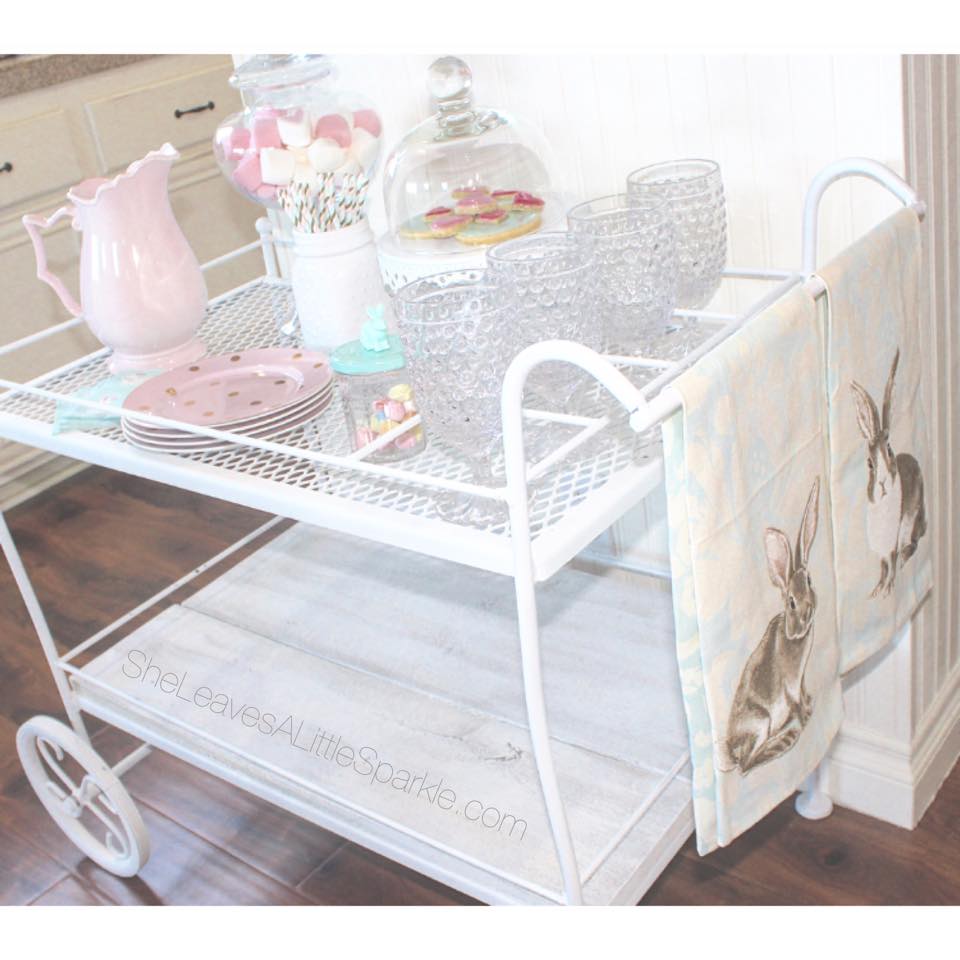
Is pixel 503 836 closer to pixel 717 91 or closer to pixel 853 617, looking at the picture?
pixel 853 617

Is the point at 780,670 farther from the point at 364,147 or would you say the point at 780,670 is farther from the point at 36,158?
the point at 36,158

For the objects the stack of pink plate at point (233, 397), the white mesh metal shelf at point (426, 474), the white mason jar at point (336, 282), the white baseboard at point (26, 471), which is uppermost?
the white mason jar at point (336, 282)

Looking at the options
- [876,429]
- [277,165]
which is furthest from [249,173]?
[876,429]

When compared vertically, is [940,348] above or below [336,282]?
below

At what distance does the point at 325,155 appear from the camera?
130cm

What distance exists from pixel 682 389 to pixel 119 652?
1.00 metres

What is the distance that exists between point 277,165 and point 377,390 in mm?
337

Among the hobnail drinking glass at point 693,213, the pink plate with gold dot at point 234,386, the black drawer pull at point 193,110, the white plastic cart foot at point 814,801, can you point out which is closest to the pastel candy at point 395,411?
the pink plate with gold dot at point 234,386

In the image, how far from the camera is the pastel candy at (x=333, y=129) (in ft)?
4.31

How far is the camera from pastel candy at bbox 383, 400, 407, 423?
1082 millimetres

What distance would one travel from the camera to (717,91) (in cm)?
119

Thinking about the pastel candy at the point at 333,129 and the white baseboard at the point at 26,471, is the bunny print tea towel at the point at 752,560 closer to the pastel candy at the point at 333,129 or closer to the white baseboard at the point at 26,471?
the pastel candy at the point at 333,129
